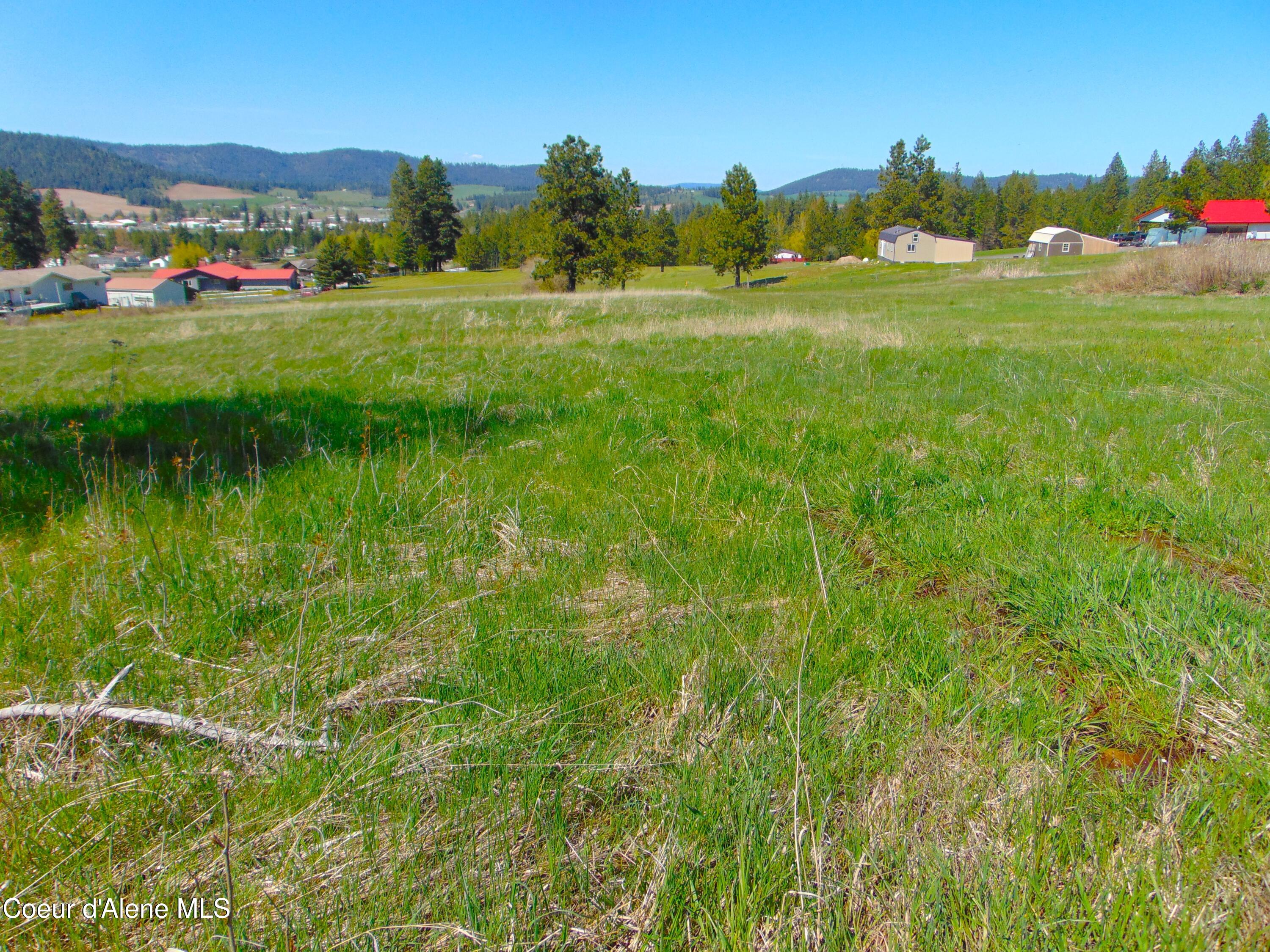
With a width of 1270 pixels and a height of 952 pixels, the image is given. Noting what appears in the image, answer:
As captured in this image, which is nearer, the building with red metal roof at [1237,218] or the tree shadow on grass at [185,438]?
the tree shadow on grass at [185,438]

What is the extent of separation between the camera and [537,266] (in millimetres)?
50812

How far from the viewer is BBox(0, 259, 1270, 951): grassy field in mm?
1521

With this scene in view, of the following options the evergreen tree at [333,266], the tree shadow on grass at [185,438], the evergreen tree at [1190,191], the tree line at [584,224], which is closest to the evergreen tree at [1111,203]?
the evergreen tree at [1190,191]

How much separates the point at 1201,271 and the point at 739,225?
41961 millimetres

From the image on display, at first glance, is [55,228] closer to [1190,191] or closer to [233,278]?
[233,278]

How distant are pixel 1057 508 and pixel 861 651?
7.32 feet

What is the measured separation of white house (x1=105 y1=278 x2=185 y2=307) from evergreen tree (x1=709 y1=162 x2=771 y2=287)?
81.5 metres

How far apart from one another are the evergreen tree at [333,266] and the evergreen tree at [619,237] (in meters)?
58.0

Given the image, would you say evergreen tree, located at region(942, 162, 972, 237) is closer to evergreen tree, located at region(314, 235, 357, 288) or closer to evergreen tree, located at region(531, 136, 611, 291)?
evergreen tree, located at region(531, 136, 611, 291)

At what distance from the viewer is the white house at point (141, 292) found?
302ft

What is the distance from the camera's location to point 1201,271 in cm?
2066

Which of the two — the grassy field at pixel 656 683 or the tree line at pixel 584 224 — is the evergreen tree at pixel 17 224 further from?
the grassy field at pixel 656 683

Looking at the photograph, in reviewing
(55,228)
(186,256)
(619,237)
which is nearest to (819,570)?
(619,237)

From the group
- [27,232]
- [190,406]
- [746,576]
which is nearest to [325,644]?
[746,576]
